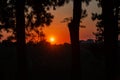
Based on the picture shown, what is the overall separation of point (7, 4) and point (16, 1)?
269 centimetres

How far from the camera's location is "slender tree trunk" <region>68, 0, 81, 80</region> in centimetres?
1650

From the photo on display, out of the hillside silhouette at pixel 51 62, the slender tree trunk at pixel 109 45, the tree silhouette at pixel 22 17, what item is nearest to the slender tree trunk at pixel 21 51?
the tree silhouette at pixel 22 17

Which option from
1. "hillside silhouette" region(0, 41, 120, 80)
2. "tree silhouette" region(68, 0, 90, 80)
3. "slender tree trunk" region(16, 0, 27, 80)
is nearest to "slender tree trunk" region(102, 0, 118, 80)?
"tree silhouette" region(68, 0, 90, 80)

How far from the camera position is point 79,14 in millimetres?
17234

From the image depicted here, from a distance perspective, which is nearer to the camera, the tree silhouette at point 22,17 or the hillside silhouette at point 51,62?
the tree silhouette at point 22,17

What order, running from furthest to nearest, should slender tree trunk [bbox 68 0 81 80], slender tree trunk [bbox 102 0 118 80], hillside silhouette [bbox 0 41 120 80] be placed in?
hillside silhouette [bbox 0 41 120 80] < slender tree trunk [bbox 68 0 81 80] < slender tree trunk [bbox 102 0 118 80]

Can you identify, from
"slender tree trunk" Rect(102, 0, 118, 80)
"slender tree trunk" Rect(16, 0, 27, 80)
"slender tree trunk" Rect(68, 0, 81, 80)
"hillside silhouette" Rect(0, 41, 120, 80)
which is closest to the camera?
"slender tree trunk" Rect(102, 0, 118, 80)

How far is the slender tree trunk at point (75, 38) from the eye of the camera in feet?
54.1

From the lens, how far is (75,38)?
16859mm

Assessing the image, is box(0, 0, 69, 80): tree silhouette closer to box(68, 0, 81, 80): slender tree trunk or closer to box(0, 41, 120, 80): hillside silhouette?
box(68, 0, 81, 80): slender tree trunk

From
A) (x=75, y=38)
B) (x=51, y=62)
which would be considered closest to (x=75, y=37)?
(x=75, y=38)

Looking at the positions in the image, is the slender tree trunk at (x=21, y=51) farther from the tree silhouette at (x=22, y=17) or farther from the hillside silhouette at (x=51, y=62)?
the hillside silhouette at (x=51, y=62)

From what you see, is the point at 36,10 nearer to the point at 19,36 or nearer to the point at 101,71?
the point at 19,36

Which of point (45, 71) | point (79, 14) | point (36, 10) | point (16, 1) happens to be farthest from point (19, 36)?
point (45, 71)
